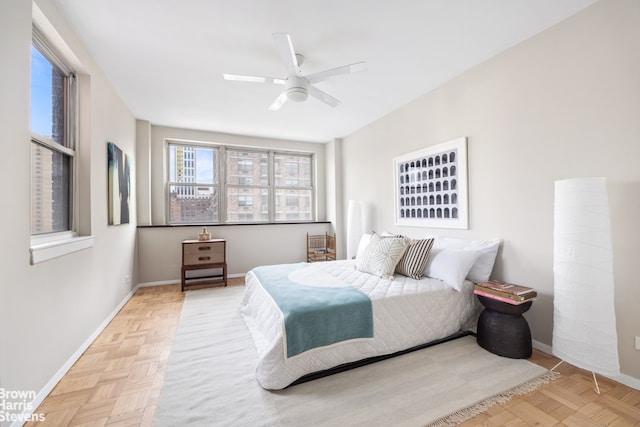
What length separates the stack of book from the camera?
1.93 m

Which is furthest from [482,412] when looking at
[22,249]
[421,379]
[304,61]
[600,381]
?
[304,61]

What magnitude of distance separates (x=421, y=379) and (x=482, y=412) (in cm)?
37

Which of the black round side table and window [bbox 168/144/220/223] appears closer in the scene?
the black round side table

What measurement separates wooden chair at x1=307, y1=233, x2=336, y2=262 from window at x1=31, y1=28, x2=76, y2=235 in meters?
3.36

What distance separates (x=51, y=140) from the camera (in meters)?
1.87

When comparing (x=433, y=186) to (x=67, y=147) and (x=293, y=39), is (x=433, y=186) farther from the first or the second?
(x=67, y=147)

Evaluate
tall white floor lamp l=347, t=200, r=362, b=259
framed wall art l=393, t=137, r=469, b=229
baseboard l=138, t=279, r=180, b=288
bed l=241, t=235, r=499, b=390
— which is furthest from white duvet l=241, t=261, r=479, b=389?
baseboard l=138, t=279, r=180, b=288

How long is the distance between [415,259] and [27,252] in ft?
9.32

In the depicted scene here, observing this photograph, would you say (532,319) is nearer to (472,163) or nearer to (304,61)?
(472,163)

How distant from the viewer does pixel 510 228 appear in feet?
7.55

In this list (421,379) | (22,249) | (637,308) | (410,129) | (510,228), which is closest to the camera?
(22,249)

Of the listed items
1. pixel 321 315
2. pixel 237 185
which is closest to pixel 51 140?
pixel 321 315

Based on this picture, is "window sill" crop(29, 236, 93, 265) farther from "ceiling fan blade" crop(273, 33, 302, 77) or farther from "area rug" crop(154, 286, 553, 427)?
"ceiling fan blade" crop(273, 33, 302, 77)

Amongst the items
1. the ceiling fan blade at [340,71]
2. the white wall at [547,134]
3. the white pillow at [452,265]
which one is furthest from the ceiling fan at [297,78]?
the white pillow at [452,265]
